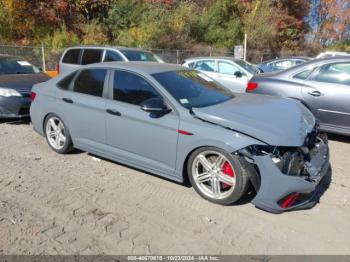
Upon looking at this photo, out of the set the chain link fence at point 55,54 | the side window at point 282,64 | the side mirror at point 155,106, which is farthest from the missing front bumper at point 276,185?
the chain link fence at point 55,54

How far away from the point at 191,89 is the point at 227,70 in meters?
6.57

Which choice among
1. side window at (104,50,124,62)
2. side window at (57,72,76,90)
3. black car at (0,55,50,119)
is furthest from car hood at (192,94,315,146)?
side window at (104,50,124,62)

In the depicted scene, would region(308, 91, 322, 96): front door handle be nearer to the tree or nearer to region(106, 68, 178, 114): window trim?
region(106, 68, 178, 114): window trim

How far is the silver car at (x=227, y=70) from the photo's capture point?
10477 millimetres

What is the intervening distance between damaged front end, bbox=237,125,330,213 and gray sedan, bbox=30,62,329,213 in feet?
0.03

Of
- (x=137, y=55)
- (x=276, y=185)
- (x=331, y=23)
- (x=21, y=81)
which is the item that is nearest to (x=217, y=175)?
(x=276, y=185)

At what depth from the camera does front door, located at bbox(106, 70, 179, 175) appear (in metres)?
4.34

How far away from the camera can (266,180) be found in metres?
3.71

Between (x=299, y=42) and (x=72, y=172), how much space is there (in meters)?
38.4

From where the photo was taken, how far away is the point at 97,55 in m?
10.3

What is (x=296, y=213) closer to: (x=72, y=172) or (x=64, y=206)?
(x=64, y=206)

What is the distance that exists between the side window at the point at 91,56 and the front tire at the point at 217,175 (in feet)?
22.8

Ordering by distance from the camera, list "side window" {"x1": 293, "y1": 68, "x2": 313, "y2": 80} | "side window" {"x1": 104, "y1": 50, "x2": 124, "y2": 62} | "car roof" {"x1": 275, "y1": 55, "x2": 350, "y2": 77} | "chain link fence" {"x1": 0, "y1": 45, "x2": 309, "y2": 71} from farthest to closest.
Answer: "chain link fence" {"x1": 0, "y1": 45, "x2": 309, "y2": 71} → "side window" {"x1": 104, "y1": 50, "x2": 124, "y2": 62} → "side window" {"x1": 293, "y1": 68, "x2": 313, "y2": 80} → "car roof" {"x1": 275, "y1": 55, "x2": 350, "y2": 77}

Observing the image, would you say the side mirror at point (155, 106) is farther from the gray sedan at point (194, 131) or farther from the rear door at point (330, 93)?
the rear door at point (330, 93)
